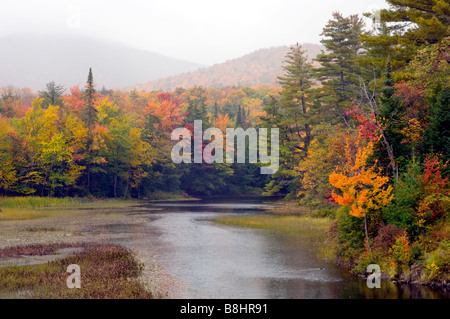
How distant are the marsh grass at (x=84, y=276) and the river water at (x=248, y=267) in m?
1.77

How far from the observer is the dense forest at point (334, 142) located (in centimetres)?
2008

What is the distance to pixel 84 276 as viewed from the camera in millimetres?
17531

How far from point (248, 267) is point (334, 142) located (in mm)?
22202

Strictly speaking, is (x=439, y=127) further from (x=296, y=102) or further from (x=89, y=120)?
(x=89, y=120)

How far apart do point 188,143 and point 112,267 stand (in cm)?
6913

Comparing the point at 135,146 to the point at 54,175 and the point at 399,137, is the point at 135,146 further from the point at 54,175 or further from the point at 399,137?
the point at 399,137

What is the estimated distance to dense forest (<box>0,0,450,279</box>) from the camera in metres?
20.1

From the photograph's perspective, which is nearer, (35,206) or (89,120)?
(35,206)

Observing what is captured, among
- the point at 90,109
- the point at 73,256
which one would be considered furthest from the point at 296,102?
the point at 73,256

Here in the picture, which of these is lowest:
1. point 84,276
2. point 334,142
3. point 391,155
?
point 84,276

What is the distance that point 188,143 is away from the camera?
87.8 metres

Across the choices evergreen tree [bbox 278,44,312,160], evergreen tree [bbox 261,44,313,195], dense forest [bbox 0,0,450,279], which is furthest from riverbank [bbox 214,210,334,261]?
evergreen tree [bbox 278,44,312,160]

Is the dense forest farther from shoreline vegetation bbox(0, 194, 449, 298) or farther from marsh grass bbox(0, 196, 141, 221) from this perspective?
marsh grass bbox(0, 196, 141, 221)
